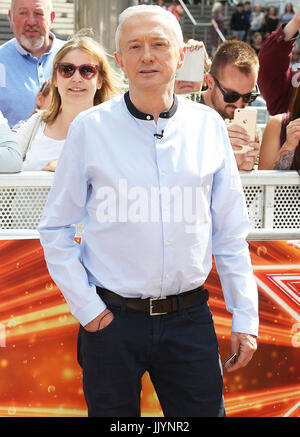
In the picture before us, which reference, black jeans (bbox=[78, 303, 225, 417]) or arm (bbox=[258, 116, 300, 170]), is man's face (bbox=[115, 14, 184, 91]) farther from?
arm (bbox=[258, 116, 300, 170])

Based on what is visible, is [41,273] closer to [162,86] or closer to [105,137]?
[105,137]

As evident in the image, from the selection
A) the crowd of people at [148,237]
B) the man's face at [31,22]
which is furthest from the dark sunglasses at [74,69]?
the man's face at [31,22]

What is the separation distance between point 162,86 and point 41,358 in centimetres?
137

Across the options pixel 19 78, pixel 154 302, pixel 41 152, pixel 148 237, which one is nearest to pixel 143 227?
pixel 148 237

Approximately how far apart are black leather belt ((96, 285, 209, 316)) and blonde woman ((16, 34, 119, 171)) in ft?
4.22

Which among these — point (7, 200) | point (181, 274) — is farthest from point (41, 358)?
point (181, 274)

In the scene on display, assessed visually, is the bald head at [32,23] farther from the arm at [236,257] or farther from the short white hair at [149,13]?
the arm at [236,257]

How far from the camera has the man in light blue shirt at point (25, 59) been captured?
4965 mm

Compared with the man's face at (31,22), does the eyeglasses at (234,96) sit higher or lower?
higher

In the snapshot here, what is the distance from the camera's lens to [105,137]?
2.09 metres

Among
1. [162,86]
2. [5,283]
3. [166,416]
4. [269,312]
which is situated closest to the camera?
[162,86]

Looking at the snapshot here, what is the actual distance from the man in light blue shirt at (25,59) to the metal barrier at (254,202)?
2.22m

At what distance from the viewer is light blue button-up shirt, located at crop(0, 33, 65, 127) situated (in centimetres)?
495

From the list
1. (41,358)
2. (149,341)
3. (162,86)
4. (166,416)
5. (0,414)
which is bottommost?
(0,414)
